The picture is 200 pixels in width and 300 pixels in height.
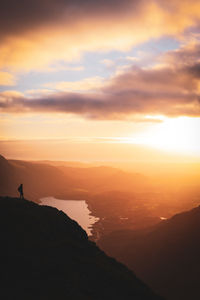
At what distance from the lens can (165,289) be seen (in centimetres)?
7888

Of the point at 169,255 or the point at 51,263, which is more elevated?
the point at 51,263

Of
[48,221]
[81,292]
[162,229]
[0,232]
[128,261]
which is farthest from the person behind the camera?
[162,229]

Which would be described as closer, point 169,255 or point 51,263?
point 51,263

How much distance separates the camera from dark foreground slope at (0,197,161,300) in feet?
112

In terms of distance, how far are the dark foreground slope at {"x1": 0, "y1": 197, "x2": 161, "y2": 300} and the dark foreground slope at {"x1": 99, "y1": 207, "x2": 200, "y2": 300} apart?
3391 centimetres

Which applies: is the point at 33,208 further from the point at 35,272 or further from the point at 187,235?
the point at 187,235

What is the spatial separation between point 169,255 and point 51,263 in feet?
233

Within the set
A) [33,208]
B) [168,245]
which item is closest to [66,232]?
[33,208]

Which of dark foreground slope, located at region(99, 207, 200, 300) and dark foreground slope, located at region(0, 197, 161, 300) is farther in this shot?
dark foreground slope, located at region(99, 207, 200, 300)

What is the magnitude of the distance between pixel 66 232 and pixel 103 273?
1145 cm

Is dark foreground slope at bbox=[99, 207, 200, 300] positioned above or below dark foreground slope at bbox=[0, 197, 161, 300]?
below

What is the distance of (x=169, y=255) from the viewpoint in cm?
9600

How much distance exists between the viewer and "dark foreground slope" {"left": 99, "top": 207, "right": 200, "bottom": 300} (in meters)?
78.8

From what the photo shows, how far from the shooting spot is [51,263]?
39.8m
